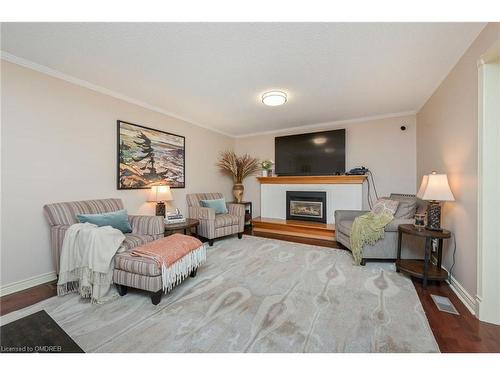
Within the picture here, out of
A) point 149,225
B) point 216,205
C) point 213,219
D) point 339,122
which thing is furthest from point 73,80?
point 339,122

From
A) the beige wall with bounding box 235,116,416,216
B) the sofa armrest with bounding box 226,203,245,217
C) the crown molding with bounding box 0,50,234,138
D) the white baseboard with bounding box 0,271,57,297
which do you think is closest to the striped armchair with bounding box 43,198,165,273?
the white baseboard with bounding box 0,271,57,297

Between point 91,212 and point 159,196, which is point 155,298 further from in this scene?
point 159,196

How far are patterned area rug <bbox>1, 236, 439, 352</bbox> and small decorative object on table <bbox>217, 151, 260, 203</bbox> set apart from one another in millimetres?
2705

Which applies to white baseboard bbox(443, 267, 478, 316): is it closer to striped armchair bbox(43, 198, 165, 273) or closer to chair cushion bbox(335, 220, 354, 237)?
chair cushion bbox(335, 220, 354, 237)

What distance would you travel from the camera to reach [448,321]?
1589 mm

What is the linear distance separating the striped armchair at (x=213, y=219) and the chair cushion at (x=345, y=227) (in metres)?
1.74

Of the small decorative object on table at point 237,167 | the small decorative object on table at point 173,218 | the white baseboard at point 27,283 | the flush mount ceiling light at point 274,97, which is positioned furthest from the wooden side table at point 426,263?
the white baseboard at point 27,283

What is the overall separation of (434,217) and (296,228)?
2.38m

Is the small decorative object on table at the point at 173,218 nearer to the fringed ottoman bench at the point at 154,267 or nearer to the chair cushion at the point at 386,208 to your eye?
the fringed ottoman bench at the point at 154,267

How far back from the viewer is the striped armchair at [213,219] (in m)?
3.58

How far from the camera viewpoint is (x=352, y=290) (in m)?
2.05
